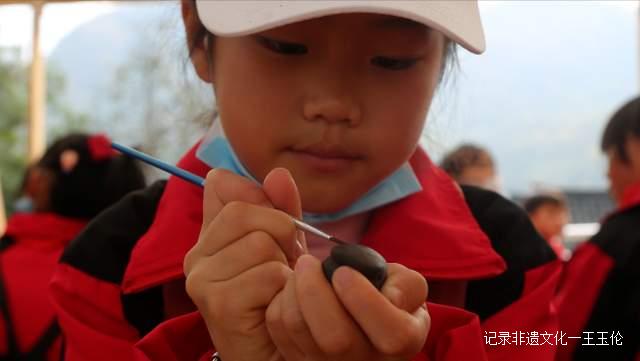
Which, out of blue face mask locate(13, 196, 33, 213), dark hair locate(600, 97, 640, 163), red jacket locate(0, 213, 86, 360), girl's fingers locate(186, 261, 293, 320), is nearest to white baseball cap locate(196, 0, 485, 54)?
girl's fingers locate(186, 261, 293, 320)

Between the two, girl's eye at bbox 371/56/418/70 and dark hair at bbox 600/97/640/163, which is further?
dark hair at bbox 600/97/640/163

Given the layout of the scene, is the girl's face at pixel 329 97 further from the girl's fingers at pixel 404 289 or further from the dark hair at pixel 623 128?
the dark hair at pixel 623 128

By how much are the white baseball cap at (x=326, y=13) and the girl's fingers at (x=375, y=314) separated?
26 centimetres

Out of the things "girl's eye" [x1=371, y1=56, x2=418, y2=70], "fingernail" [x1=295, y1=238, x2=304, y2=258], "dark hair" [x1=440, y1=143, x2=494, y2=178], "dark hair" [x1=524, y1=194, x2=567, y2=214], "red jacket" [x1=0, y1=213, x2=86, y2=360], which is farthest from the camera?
"dark hair" [x1=524, y1=194, x2=567, y2=214]

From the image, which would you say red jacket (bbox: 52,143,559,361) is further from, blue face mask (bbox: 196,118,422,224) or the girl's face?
the girl's face

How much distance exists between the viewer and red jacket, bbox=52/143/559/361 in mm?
739

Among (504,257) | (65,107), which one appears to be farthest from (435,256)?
(65,107)

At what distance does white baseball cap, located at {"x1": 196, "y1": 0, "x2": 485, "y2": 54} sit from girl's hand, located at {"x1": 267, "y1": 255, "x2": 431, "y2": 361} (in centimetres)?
24

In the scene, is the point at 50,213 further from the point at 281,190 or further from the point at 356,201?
the point at 281,190

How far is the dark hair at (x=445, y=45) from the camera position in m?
0.81

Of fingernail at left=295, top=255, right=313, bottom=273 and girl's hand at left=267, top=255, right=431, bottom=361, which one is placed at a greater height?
fingernail at left=295, top=255, right=313, bottom=273

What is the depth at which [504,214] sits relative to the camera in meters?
0.92

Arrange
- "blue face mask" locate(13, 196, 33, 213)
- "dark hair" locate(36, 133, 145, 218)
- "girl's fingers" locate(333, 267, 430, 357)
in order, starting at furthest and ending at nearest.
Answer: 1. "blue face mask" locate(13, 196, 33, 213)
2. "dark hair" locate(36, 133, 145, 218)
3. "girl's fingers" locate(333, 267, 430, 357)

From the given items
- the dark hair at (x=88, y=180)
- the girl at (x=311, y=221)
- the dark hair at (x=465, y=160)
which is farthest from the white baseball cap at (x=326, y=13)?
the dark hair at (x=465, y=160)
